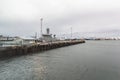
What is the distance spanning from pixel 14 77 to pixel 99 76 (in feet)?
34.7

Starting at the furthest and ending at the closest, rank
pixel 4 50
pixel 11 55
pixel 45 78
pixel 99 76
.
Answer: pixel 11 55
pixel 4 50
pixel 99 76
pixel 45 78

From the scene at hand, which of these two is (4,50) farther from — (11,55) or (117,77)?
(117,77)

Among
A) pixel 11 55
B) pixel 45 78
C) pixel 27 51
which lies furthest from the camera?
pixel 27 51

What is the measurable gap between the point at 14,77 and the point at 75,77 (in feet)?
24.2

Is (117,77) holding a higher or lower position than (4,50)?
lower

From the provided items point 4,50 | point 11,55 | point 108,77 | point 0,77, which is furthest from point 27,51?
point 108,77

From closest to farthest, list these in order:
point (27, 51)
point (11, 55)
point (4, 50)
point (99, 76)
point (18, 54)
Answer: point (99, 76) → point (4, 50) → point (11, 55) → point (18, 54) → point (27, 51)

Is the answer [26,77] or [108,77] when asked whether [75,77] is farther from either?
[26,77]

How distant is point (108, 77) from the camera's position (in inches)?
774

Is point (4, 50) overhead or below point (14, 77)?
overhead

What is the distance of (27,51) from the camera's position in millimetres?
44312

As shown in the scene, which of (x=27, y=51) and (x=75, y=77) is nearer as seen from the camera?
(x=75, y=77)

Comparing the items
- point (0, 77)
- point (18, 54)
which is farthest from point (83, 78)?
point (18, 54)

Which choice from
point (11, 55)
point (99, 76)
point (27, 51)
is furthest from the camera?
point (27, 51)
